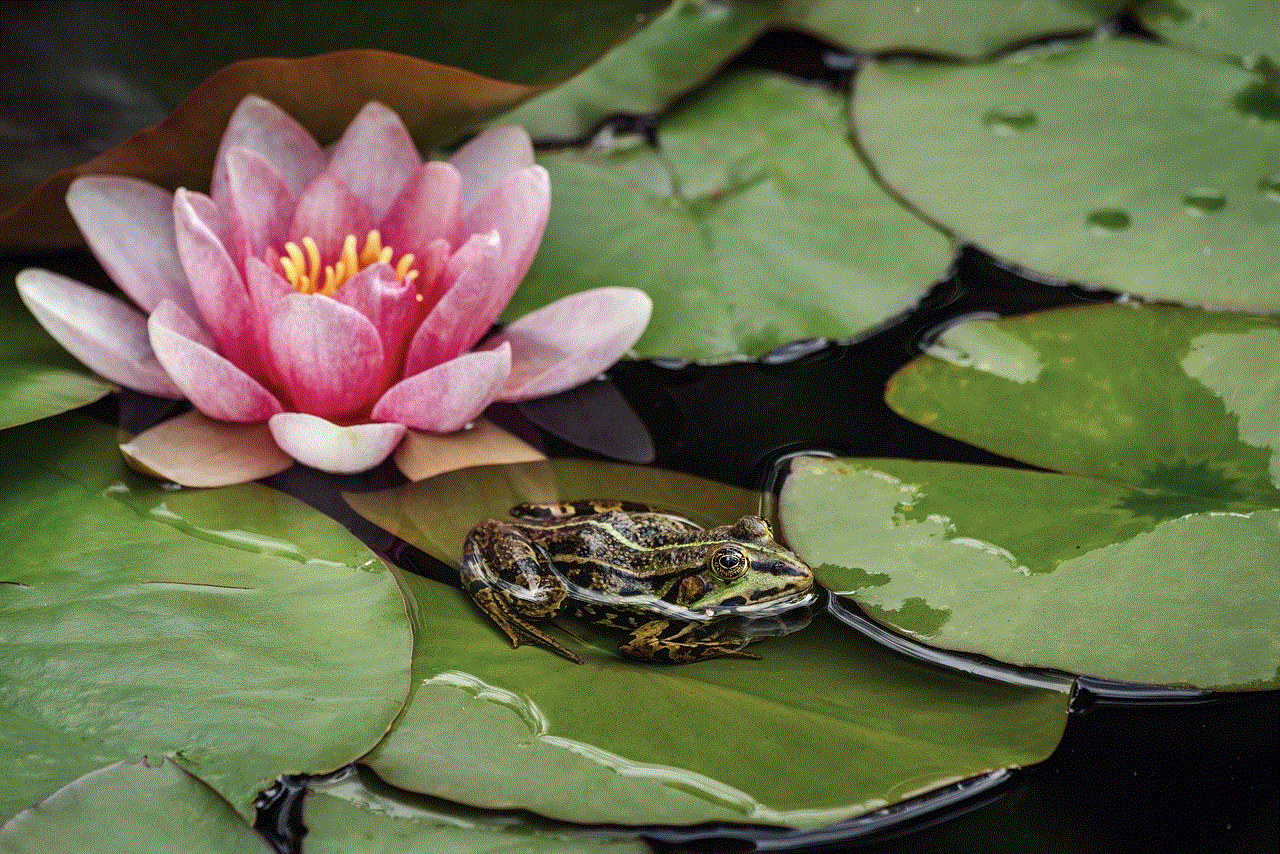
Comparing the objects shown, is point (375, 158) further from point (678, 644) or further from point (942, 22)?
point (942, 22)

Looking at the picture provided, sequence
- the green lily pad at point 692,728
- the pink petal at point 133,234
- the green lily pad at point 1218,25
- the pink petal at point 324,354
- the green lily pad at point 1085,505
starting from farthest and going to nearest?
the green lily pad at point 1218,25 → the pink petal at point 133,234 → the pink petal at point 324,354 → the green lily pad at point 1085,505 → the green lily pad at point 692,728

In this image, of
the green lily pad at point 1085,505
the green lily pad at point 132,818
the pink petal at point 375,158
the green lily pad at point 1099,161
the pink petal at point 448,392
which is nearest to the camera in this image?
the green lily pad at point 132,818

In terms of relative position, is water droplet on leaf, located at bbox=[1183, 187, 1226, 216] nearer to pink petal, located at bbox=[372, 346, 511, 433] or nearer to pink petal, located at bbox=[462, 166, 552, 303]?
pink petal, located at bbox=[462, 166, 552, 303]

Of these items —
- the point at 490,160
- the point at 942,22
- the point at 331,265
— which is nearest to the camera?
the point at 331,265

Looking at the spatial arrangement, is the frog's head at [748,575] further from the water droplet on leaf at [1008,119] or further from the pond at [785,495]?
the water droplet on leaf at [1008,119]

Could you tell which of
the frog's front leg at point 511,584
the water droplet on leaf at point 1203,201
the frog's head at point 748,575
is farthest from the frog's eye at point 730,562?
the water droplet on leaf at point 1203,201

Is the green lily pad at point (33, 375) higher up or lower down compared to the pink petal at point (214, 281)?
lower down

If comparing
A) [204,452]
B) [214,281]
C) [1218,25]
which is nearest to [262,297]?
[214,281]
